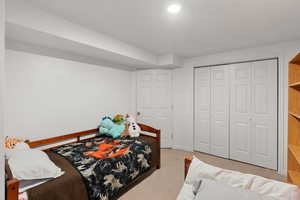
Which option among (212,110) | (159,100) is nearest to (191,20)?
(212,110)

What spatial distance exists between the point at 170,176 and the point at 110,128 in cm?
141

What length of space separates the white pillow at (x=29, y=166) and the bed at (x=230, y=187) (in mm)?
1311

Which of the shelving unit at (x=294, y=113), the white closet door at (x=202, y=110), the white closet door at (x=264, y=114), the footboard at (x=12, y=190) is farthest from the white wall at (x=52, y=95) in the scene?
the shelving unit at (x=294, y=113)

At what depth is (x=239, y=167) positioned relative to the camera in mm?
2990

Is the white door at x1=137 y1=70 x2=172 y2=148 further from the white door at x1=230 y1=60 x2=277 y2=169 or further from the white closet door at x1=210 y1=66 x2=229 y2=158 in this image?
the white door at x1=230 y1=60 x2=277 y2=169

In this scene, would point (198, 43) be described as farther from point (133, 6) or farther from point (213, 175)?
point (213, 175)

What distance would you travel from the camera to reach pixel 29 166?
1540 millimetres

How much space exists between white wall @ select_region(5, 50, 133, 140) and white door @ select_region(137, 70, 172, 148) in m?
0.88

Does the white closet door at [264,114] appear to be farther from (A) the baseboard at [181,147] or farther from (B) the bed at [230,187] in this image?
(B) the bed at [230,187]

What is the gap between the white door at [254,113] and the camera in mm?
2883

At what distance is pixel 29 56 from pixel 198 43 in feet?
8.72

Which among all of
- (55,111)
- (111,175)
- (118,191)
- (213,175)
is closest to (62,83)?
(55,111)

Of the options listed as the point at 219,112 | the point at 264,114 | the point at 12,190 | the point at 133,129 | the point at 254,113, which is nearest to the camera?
the point at 12,190

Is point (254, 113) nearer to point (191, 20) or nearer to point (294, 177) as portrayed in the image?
point (294, 177)
